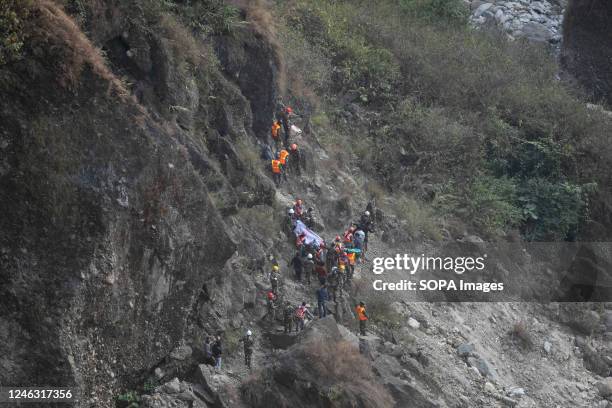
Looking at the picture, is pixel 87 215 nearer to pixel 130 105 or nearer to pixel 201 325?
pixel 130 105

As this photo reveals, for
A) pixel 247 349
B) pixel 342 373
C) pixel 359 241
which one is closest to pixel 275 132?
pixel 359 241

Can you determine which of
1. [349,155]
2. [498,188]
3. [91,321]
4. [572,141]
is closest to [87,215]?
[91,321]

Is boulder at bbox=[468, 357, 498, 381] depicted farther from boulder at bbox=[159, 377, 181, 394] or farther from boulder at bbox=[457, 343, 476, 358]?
boulder at bbox=[159, 377, 181, 394]

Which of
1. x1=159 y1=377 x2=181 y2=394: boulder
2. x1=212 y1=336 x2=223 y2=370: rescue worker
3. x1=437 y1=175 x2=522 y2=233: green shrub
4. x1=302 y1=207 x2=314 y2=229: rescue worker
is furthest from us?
x1=437 y1=175 x2=522 y2=233: green shrub

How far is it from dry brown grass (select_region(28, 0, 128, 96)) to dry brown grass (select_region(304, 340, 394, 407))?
246 inches

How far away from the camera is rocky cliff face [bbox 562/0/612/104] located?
33938 millimetres

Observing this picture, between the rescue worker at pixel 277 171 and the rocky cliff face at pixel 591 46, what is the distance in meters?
17.7

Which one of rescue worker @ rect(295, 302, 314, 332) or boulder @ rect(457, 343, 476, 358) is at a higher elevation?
rescue worker @ rect(295, 302, 314, 332)

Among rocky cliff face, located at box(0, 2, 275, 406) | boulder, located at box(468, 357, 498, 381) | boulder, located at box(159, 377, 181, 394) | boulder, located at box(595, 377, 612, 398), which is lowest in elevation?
boulder, located at box(595, 377, 612, 398)

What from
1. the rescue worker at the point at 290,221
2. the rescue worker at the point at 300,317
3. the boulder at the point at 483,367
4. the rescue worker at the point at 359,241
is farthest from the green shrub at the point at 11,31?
the boulder at the point at 483,367

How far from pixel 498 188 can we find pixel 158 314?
50.0 feet

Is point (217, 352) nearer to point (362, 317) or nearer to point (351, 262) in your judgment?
point (362, 317)

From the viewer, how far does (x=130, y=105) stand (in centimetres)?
1366

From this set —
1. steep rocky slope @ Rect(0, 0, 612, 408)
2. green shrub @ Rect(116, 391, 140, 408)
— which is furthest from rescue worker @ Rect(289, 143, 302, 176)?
green shrub @ Rect(116, 391, 140, 408)
